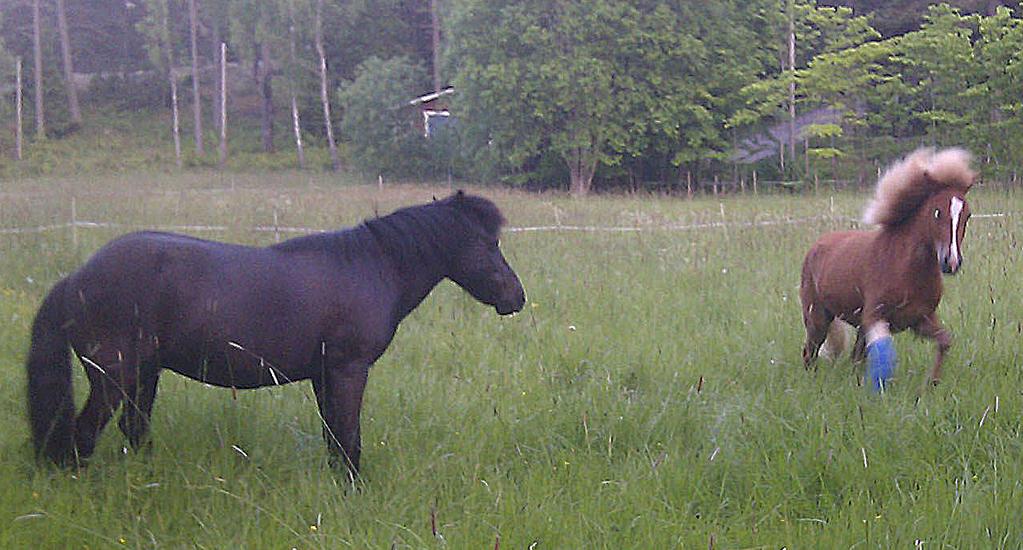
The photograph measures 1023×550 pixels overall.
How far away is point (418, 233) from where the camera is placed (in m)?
4.17

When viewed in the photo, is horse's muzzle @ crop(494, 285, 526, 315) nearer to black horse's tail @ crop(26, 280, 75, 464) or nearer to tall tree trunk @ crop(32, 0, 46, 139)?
black horse's tail @ crop(26, 280, 75, 464)

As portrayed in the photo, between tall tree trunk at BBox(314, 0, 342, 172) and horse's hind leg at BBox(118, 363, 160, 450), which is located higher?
tall tree trunk at BBox(314, 0, 342, 172)

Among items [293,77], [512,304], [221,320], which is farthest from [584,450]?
[293,77]

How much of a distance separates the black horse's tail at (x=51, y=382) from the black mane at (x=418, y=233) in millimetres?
969

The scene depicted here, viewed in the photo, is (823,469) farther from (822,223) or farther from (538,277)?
(822,223)

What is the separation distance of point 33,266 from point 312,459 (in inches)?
233

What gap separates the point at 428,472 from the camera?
398 centimetres

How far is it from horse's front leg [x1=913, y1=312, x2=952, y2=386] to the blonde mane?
2.07 ft

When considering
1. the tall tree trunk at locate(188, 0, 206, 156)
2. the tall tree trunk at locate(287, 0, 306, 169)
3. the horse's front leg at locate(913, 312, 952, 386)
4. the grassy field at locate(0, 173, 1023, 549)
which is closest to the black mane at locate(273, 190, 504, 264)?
the grassy field at locate(0, 173, 1023, 549)

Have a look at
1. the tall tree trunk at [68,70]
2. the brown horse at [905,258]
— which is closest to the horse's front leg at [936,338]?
the brown horse at [905,258]

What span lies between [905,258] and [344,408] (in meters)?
3.33

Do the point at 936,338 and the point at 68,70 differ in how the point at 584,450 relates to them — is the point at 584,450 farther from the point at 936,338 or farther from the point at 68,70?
the point at 68,70

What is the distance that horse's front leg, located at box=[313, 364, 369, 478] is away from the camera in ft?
12.7

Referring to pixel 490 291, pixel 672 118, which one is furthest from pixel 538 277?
pixel 672 118
